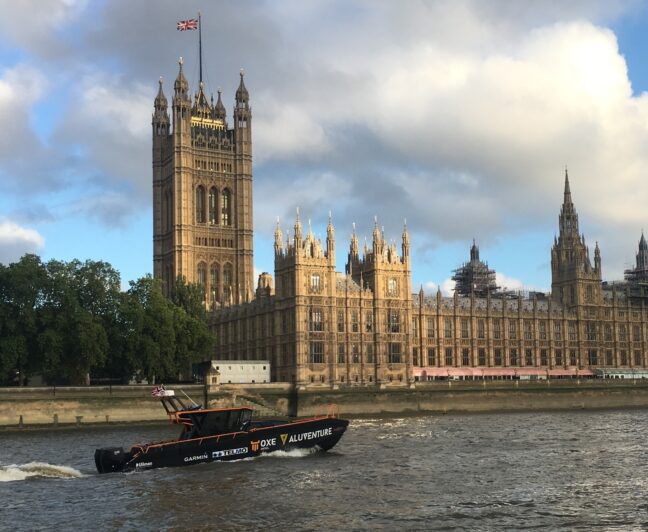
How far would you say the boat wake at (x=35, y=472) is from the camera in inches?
2447

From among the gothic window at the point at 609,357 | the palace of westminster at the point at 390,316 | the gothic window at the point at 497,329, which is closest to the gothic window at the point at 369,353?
the palace of westminster at the point at 390,316

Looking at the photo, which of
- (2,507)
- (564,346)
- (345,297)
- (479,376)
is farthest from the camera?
(564,346)

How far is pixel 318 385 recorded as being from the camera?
123938mm

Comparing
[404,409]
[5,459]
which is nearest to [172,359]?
[404,409]

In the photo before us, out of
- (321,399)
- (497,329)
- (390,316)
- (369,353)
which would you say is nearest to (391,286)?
(390,316)

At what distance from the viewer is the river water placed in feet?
155

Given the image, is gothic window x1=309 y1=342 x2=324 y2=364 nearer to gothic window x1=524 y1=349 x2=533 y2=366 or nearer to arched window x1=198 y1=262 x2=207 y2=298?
gothic window x1=524 y1=349 x2=533 y2=366

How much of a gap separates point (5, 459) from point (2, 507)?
21.0 metres

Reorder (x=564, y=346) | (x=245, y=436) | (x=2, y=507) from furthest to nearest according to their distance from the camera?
(x=564, y=346) < (x=245, y=436) < (x=2, y=507)

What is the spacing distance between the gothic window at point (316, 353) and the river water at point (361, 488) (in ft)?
147

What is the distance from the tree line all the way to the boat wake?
46.5 m

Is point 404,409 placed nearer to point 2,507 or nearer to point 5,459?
point 5,459

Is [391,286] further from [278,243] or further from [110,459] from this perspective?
[110,459]

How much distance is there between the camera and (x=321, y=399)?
118m
